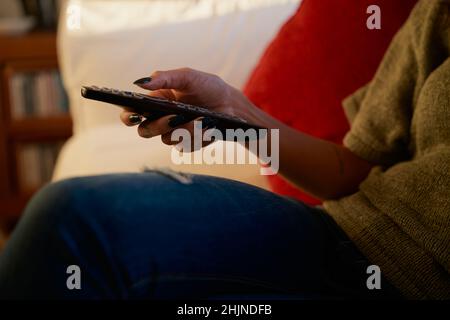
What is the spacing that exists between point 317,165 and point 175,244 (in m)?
0.29

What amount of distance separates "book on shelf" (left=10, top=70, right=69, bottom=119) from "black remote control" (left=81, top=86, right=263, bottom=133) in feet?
4.32

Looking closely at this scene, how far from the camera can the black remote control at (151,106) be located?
1.73 ft

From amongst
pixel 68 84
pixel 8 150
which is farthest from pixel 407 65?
pixel 8 150

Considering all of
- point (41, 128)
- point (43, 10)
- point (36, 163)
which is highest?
point (43, 10)

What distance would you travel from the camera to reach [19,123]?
178 cm

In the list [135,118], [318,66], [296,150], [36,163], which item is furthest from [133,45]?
[36,163]

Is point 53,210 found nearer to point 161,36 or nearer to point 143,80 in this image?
point 143,80

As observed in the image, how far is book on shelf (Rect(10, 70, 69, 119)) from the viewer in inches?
70.7

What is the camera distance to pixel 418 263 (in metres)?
0.64

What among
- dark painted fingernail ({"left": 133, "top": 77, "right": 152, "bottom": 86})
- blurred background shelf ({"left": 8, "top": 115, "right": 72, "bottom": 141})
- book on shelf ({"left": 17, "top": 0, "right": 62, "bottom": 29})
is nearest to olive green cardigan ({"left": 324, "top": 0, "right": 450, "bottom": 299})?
dark painted fingernail ({"left": 133, "top": 77, "right": 152, "bottom": 86})

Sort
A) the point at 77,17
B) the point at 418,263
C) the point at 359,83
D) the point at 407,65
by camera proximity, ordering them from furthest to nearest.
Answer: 1. the point at 77,17
2. the point at 359,83
3. the point at 407,65
4. the point at 418,263

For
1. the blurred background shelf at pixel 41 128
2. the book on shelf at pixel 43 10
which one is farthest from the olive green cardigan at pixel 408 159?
the book on shelf at pixel 43 10

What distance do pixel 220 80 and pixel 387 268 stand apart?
27 cm
